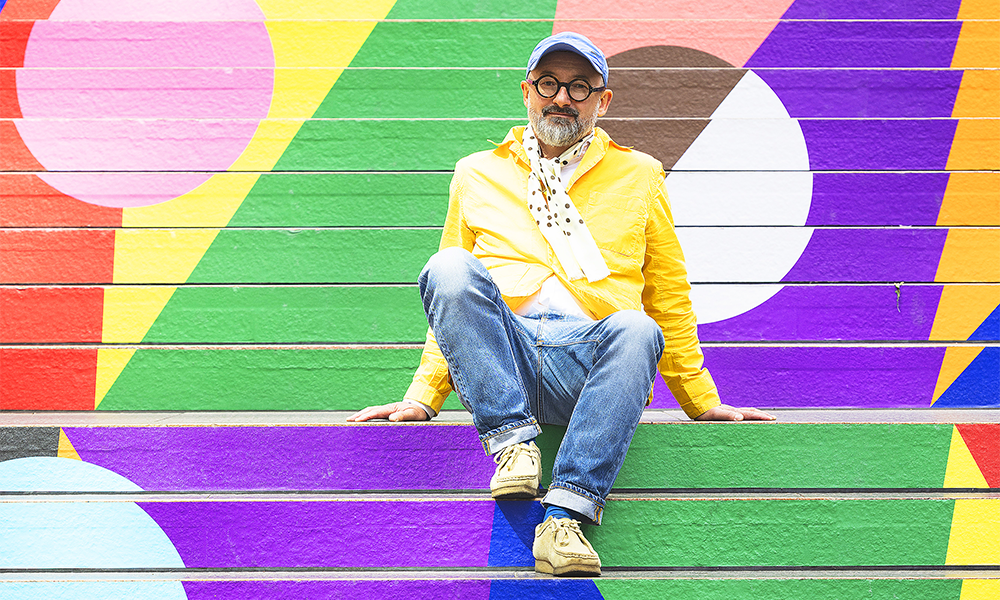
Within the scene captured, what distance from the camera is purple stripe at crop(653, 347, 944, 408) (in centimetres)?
191

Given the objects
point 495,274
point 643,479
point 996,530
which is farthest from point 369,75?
point 996,530

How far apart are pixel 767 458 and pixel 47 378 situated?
67.2 inches

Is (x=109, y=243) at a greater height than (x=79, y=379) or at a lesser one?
greater

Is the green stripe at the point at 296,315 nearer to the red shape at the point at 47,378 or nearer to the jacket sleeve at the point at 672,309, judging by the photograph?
the red shape at the point at 47,378

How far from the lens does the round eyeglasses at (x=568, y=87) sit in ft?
4.96

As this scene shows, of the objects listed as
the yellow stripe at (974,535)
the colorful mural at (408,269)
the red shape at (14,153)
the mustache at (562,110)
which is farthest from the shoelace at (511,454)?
the red shape at (14,153)

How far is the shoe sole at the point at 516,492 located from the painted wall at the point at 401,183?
652 mm

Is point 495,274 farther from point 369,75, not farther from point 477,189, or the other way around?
point 369,75

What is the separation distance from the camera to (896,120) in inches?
85.0

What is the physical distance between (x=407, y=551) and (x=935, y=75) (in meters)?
2.07

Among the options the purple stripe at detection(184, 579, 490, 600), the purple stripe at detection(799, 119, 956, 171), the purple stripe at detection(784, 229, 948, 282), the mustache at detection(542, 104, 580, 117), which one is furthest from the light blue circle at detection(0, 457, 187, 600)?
the purple stripe at detection(799, 119, 956, 171)

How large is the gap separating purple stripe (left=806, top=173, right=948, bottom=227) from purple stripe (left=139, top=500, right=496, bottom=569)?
54.7 inches

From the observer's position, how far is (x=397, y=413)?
1.45 metres

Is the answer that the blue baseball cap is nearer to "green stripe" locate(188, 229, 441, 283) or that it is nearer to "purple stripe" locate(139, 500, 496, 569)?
"green stripe" locate(188, 229, 441, 283)
